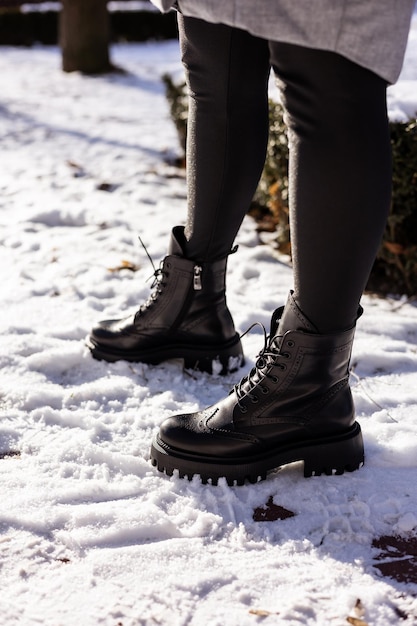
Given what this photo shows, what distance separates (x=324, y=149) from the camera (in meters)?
1.35

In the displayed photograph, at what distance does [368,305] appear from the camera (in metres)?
2.60

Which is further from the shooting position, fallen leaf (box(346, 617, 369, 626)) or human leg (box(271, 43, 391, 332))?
human leg (box(271, 43, 391, 332))

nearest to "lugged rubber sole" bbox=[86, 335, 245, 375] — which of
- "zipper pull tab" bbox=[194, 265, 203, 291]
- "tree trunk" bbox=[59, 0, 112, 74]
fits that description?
"zipper pull tab" bbox=[194, 265, 203, 291]

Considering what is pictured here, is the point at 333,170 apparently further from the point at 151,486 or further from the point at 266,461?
the point at 151,486

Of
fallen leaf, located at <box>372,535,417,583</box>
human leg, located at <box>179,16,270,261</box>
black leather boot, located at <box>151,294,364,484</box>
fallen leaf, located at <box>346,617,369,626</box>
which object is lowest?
fallen leaf, located at <box>372,535,417,583</box>

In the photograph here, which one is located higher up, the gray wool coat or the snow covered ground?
the gray wool coat

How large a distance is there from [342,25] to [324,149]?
0.67 feet

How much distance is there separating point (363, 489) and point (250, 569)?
33 cm

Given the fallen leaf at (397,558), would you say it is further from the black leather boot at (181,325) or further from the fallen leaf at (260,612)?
the black leather boot at (181,325)

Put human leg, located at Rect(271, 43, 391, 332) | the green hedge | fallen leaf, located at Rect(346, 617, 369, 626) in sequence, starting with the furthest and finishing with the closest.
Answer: the green hedge < human leg, located at Rect(271, 43, 391, 332) < fallen leaf, located at Rect(346, 617, 369, 626)

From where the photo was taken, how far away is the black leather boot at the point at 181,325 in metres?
1.95

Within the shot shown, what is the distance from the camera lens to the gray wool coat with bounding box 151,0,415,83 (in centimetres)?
122

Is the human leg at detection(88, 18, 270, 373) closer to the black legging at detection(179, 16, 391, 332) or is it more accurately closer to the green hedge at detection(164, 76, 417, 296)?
the black legging at detection(179, 16, 391, 332)

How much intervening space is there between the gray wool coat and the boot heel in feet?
2.25
